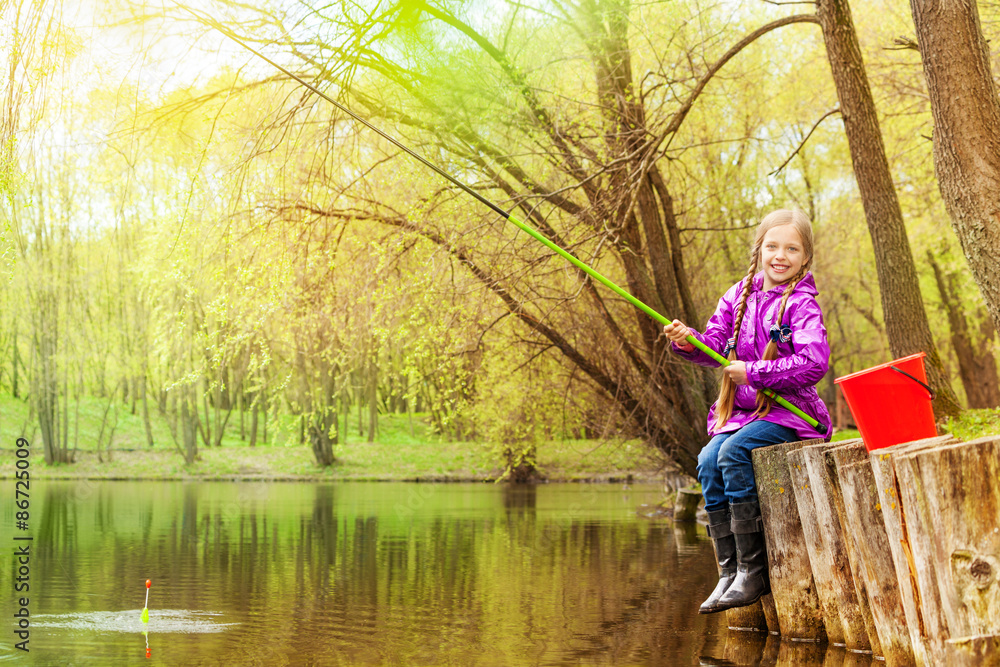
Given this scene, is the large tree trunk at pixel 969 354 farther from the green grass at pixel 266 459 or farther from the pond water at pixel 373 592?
→ the pond water at pixel 373 592

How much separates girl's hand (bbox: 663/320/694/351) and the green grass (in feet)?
64.5

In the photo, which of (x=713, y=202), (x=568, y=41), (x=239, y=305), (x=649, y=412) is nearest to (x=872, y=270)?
(x=713, y=202)

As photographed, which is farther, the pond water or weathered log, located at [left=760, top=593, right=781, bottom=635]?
weathered log, located at [left=760, top=593, right=781, bottom=635]

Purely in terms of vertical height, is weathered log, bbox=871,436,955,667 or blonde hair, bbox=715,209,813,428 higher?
blonde hair, bbox=715,209,813,428

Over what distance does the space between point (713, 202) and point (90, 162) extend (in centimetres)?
870

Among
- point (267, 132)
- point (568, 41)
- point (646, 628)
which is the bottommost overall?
point (646, 628)

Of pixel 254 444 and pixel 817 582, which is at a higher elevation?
pixel 254 444

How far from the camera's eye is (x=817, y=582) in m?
4.52

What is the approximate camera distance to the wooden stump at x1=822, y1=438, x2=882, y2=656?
4113mm

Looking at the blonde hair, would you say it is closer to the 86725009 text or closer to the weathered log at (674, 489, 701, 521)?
the 86725009 text

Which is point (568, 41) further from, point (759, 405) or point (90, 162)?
point (759, 405)

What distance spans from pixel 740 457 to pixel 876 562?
81cm

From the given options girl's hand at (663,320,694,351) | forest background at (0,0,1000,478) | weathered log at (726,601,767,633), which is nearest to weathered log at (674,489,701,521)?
forest background at (0,0,1000,478)

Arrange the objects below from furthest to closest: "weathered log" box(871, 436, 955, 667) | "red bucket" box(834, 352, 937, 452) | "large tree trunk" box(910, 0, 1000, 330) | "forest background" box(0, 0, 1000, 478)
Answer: "forest background" box(0, 0, 1000, 478) < "large tree trunk" box(910, 0, 1000, 330) < "red bucket" box(834, 352, 937, 452) < "weathered log" box(871, 436, 955, 667)
